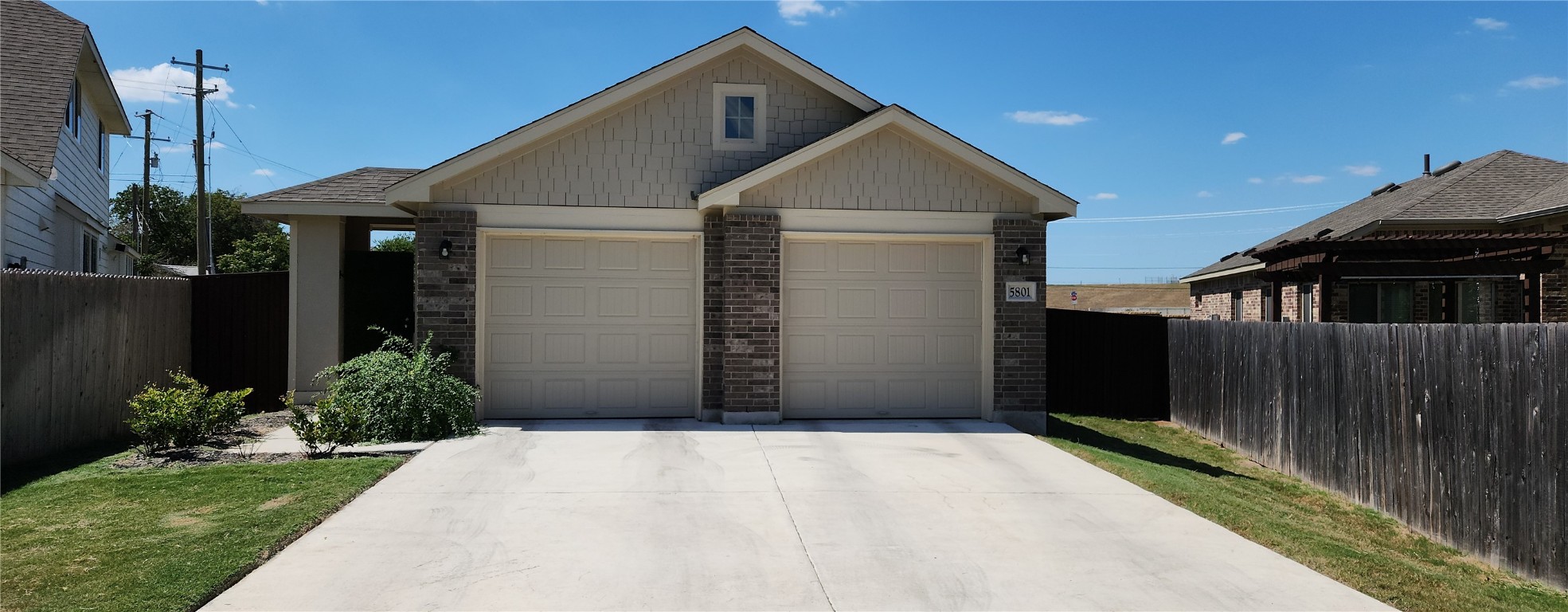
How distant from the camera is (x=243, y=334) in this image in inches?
485

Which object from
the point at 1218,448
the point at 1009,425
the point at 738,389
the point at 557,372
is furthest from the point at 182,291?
the point at 1218,448

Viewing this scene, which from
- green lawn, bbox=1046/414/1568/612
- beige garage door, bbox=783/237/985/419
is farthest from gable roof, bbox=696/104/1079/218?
green lawn, bbox=1046/414/1568/612

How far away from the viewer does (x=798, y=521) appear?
22.0ft

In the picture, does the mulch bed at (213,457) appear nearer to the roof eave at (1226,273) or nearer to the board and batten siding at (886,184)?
the board and batten siding at (886,184)

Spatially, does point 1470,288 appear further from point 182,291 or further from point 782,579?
point 182,291

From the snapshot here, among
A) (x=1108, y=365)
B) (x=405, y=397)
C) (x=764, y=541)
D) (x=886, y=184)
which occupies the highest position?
(x=886, y=184)

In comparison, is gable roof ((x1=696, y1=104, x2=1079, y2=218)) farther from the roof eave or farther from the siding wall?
the roof eave

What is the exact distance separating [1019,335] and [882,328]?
1.68 metres

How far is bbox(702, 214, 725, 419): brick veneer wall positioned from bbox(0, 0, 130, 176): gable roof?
338 inches

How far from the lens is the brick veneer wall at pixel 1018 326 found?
11.4 m

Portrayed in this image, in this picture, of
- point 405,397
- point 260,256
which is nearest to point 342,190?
point 405,397

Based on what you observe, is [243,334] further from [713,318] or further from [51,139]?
[713,318]

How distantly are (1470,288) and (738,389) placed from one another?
15.2 m

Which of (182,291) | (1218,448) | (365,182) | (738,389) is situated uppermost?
(365,182)
